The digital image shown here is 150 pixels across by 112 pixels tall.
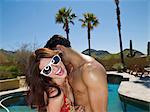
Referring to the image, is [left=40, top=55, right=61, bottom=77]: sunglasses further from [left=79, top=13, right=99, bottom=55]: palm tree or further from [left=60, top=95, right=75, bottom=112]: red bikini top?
[left=79, top=13, right=99, bottom=55]: palm tree

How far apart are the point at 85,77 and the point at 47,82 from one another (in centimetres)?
16

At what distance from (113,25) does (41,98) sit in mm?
15843

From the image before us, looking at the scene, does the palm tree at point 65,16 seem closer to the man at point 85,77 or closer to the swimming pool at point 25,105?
the swimming pool at point 25,105

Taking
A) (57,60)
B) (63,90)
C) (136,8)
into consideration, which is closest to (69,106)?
(63,90)

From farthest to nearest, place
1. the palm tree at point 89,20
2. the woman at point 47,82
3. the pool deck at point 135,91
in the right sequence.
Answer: the palm tree at point 89,20
the pool deck at point 135,91
the woman at point 47,82

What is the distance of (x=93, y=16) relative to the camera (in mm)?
18500

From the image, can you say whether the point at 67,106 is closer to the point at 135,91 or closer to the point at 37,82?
the point at 37,82

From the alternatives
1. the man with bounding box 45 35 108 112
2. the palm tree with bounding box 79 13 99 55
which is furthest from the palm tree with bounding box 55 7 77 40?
the man with bounding box 45 35 108 112

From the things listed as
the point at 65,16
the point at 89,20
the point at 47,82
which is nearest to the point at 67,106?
the point at 47,82

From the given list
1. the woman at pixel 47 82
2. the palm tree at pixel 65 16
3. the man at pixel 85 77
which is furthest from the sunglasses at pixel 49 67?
the palm tree at pixel 65 16

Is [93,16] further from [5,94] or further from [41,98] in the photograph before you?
[41,98]

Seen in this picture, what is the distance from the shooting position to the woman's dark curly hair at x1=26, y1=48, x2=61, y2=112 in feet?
3.87

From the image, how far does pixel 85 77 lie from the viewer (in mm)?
1259

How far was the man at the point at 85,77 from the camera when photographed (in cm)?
121
